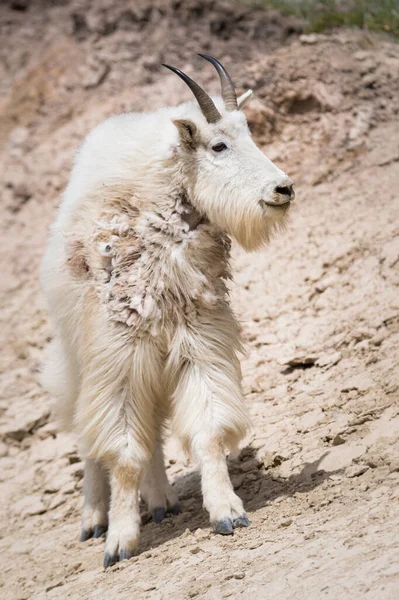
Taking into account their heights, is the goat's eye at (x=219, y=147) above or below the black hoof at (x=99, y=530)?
above

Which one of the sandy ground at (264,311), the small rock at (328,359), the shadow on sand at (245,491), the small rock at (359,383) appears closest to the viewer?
the sandy ground at (264,311)

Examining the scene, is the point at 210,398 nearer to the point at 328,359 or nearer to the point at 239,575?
the point at 239,575

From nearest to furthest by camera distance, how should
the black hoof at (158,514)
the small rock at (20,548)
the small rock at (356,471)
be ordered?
the small rock at (356,471) < the black hoof at (158,514) < the small rock at (20,548)

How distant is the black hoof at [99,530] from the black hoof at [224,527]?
148 cm

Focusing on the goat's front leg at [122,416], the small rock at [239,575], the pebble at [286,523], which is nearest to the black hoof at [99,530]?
the goat's front leg at [122,416]

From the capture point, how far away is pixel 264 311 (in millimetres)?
7594

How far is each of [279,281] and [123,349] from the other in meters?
3.10

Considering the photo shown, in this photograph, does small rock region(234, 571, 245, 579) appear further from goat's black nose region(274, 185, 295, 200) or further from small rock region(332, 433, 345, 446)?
goat's black nose region(274, 185, 295, 200)

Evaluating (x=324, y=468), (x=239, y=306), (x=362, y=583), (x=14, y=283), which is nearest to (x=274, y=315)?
(x=239, y=306)

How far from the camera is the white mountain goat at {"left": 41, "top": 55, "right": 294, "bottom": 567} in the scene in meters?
Result: 4.97

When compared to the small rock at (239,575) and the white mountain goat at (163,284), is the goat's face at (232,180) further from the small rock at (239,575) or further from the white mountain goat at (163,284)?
the small rock at (239,575)

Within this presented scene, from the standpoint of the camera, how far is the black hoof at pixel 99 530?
5828 mm

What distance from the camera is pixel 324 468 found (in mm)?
5051

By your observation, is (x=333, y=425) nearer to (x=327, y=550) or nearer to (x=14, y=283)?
(x=327, y=550)
